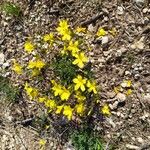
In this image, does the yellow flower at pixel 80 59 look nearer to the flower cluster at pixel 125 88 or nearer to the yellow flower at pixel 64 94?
the yellow flower at pixel 64 94

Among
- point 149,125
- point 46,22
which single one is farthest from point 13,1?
point 149,125

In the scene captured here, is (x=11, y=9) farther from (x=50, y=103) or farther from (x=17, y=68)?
(x=50, y=103)

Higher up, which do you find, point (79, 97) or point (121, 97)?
point (121, 97)

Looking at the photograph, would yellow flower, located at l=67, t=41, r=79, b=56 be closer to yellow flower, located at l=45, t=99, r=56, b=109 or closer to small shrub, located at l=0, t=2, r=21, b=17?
yellow flower, located at l=45, t=99, r=56, b=109

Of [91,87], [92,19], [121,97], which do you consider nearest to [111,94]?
[121,97]

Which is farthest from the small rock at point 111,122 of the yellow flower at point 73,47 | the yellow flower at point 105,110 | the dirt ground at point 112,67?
the yellow flower at point 73,47
